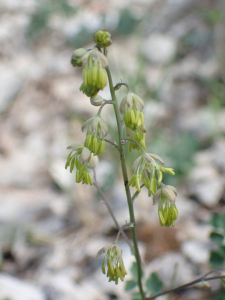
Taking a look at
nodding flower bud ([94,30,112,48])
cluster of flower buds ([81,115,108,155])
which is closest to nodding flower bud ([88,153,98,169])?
cluster of flower buds ([81,115,108,155])

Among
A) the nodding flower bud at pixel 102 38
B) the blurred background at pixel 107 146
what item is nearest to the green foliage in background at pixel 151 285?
the blurred background at pixel 107 146

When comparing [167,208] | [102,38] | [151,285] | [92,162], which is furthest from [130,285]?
[102,38]

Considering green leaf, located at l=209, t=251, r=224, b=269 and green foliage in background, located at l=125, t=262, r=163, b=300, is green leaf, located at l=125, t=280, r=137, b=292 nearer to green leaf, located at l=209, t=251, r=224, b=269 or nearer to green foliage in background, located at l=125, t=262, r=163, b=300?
green foliage in background, located at l=125, t=262, r=163, b=300

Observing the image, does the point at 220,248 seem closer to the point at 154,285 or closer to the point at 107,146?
the point at 154,285

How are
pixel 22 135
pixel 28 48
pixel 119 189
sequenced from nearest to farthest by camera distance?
pixel 119 189
pixel 22 135
pixel 28 48

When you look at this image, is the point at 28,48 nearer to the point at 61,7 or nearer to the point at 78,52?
the point at 61,7

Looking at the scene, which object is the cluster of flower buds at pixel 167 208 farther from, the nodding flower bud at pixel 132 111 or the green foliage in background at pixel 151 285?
the green foliage in background at pixel 151 285

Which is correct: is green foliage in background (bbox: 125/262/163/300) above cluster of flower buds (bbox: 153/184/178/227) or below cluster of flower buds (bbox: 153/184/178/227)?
below

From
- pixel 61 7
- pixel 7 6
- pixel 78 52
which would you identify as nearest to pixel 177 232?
pixel 78 52
